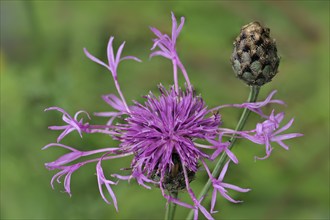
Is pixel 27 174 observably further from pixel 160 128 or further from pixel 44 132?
pixel 160 128

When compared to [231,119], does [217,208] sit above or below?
below

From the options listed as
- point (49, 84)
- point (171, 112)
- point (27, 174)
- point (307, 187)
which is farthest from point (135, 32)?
point (171, 112)

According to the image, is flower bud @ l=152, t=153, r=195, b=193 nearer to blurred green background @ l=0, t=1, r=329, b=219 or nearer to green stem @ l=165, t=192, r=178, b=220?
green stem @ l=165, t=192, r=178, b=220

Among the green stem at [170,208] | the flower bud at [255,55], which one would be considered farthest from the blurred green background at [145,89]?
the flower bud at [255,55]

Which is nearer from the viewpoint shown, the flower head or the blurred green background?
the flower head

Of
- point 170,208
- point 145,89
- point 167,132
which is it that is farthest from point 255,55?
point 145,89

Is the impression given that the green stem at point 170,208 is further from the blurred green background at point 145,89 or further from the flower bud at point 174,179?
the blurred green background at point 145,89

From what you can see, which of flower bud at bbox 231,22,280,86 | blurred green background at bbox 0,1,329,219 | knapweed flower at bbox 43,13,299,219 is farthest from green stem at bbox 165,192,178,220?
blurred green background at bbox 0,1,329,219
